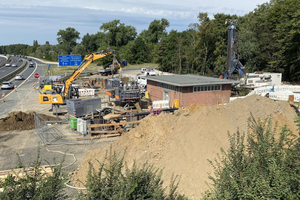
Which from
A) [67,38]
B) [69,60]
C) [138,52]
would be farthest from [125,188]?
[67,38]

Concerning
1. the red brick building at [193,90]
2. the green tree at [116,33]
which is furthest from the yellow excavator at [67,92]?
the green tree at [116,33]

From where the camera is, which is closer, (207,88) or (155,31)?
(207,88)

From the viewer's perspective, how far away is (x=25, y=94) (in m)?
37.9

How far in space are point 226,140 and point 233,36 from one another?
27376 mm

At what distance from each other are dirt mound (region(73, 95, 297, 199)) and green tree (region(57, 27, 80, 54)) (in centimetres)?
10834

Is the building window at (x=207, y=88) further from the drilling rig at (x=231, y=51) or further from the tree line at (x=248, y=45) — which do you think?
the tree line at (x=248, y=45)

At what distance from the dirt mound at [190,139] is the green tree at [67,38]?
355ft

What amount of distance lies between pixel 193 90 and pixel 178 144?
11.9 metres

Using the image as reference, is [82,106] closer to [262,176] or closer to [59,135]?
[59,135]

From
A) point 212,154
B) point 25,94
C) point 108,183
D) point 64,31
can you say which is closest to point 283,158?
point 212,154

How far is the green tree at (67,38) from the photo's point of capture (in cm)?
11507

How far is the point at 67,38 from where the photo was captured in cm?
11888

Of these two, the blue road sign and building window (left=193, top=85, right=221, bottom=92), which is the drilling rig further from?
the blue road sign

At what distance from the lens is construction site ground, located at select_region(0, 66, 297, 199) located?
11.7 meters
